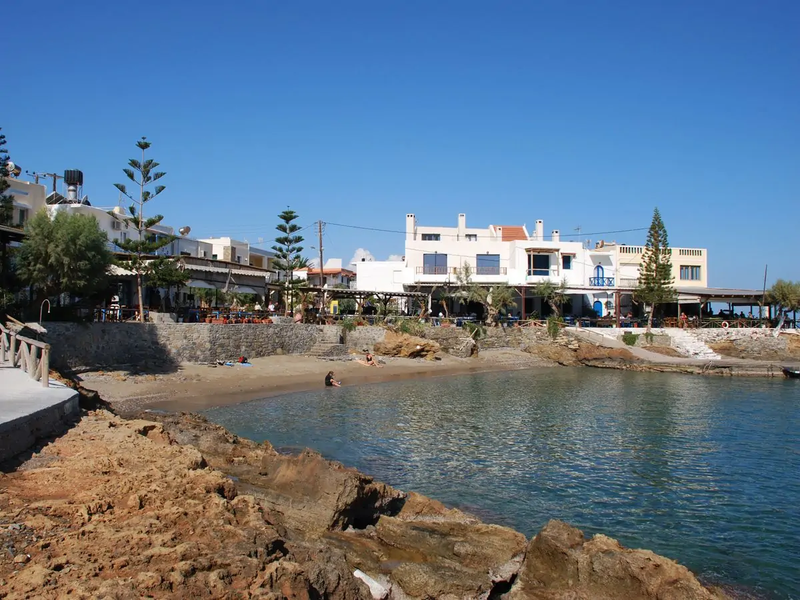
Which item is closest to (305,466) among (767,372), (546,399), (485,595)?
(485,595)

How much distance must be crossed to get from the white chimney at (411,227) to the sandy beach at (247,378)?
14.2 meters

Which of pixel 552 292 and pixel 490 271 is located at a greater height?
pixel 490 271

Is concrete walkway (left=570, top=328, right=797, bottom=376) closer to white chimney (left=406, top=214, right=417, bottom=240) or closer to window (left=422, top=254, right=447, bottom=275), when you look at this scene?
window (left=422, top=254, right=447, bottom=275)

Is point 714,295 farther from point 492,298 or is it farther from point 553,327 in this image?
point 492,298

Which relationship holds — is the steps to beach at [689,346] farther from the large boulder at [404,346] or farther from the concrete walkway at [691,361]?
the large boulder at [404,346]

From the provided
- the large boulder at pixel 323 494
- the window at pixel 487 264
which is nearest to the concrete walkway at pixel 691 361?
the window at pixel 487 264

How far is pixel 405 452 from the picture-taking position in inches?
585

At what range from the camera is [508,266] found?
159 ft

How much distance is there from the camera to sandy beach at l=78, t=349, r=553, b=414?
66.9 ft

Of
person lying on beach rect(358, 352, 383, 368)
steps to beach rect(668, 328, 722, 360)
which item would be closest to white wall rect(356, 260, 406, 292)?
person lying on beach rect(358, 352, 383, 368)

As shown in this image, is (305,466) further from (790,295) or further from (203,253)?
(790,295)

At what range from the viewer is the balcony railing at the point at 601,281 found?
1922 inches

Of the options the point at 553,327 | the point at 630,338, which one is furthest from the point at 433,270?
the point at 630,338

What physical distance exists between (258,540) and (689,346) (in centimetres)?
4220
